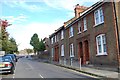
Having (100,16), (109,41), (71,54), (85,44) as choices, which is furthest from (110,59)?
(71,54)

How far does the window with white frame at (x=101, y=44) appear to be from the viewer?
20.3 m

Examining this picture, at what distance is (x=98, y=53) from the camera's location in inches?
843

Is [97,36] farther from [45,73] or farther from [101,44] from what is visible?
[45,73]

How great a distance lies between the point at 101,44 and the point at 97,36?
1.20 metres

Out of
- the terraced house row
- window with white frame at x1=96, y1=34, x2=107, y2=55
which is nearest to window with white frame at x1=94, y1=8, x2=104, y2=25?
A: the terraced house row

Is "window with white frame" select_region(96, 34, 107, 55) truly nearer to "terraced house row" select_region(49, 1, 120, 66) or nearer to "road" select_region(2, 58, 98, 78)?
"terraced house row" select_region(49, 1, 120, 66)

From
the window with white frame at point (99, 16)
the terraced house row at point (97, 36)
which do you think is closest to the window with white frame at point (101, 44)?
the terraced house row at point (97, 36)

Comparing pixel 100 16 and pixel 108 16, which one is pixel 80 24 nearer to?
pixel 100 16

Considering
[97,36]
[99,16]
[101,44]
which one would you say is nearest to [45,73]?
[101,44]

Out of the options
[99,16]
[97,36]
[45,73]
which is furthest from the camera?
[97,36]

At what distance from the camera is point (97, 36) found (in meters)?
21.7

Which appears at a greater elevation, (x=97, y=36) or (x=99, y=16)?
(x=99, y=16)

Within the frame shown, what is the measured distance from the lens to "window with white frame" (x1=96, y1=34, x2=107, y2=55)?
20.3 m

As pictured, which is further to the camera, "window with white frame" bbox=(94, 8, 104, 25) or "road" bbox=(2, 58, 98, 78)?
"window with white frame" bbox=(94, 8, 104, 25)
